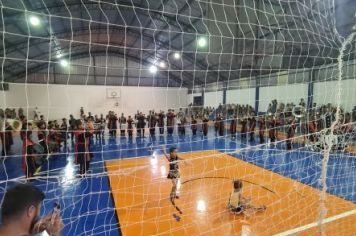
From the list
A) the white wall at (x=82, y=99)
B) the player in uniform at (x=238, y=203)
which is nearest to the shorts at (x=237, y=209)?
the player in uniform at (x=238, y=203)

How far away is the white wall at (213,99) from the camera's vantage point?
20406 mm

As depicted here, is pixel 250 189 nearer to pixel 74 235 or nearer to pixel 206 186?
pixel 206 186

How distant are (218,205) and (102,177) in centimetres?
325

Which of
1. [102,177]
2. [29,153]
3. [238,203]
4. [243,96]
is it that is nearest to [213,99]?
[243,96]

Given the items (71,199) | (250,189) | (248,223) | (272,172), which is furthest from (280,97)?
(71,199)

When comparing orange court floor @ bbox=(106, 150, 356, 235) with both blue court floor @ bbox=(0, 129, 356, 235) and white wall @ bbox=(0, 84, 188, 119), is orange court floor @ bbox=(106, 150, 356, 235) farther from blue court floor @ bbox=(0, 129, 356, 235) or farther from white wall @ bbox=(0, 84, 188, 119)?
white wall @ bbox=(0, 84, 188, 119)

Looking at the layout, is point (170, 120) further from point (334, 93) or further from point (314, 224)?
point (314, 224)

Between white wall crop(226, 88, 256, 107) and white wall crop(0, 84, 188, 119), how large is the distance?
354 centimetres

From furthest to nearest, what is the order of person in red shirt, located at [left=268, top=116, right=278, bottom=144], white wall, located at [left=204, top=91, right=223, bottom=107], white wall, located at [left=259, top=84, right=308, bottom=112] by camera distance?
white wall, located at [left=204, top=91, right=223, bottom=107] < white wall, located at [left=259, top=84, right=308, bottom=112] < person in red shirt, located at [left=268, top=116, right=278, bottom=144]

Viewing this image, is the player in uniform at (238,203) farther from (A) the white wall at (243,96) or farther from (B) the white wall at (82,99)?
(B) the white wall at (82,99)

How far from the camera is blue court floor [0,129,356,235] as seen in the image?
13.7ft

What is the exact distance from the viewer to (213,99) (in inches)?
846

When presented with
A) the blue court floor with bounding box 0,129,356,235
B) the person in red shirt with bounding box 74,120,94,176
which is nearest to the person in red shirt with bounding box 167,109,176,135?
the blue court floor with bounding box 0,129,356,235

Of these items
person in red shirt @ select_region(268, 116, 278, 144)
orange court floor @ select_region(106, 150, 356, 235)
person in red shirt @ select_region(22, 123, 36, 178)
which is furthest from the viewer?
person in red shirt @ select_region(268, 116, 278, 144)
